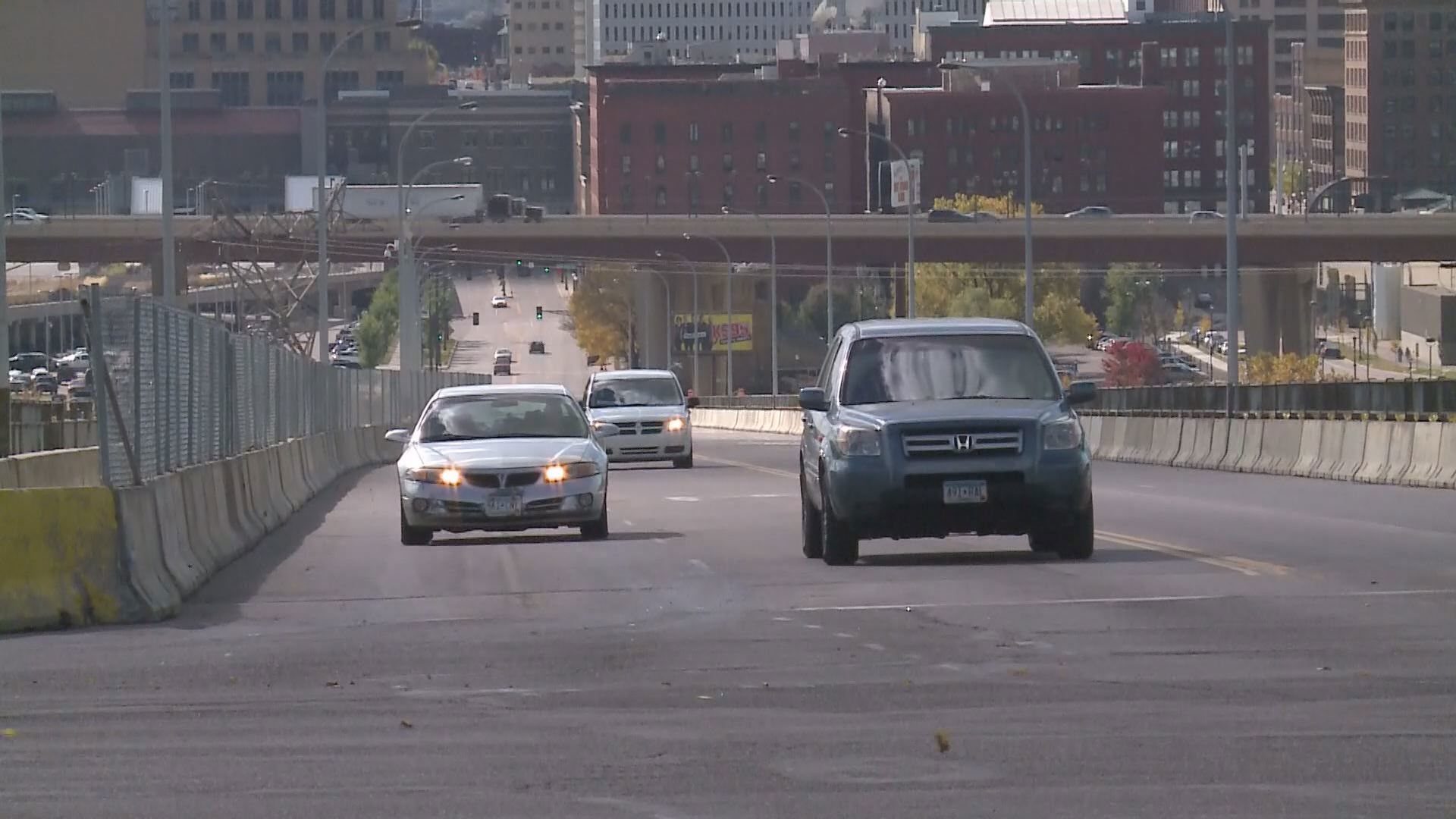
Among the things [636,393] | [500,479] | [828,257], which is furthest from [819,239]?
[500,479]

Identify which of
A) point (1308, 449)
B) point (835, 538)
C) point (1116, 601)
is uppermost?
point (835, 538)

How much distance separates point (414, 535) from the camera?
2158 cm

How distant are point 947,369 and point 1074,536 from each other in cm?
156

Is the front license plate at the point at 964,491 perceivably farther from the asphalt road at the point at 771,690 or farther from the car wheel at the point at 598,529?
the car wheel at the point at 598,529

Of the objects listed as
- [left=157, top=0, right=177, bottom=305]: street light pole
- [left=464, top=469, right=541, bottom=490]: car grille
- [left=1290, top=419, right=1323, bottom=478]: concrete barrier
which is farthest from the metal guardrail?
[left=464, top=469, right=541, bottom=490]: car grille

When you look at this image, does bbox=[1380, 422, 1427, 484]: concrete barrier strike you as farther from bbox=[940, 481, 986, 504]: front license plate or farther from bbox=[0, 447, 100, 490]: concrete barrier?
bbox=[0, 447, 100, 490]: concrete barrier

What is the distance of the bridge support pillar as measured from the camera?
426 ft

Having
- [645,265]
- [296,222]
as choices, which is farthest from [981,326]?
[645,265]

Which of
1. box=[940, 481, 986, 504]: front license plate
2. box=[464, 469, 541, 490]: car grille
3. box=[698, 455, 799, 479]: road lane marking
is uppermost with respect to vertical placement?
box=[940, 481, 986, 504]: front license plate

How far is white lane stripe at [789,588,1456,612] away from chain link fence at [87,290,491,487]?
4.71m

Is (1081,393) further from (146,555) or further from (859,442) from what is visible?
(146,555)

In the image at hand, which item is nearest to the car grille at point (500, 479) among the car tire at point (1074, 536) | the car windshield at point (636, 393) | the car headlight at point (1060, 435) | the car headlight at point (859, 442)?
the car headlight at point (859, 442)

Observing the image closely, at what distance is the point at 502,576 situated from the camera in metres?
17.9

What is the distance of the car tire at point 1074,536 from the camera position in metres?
17.5
